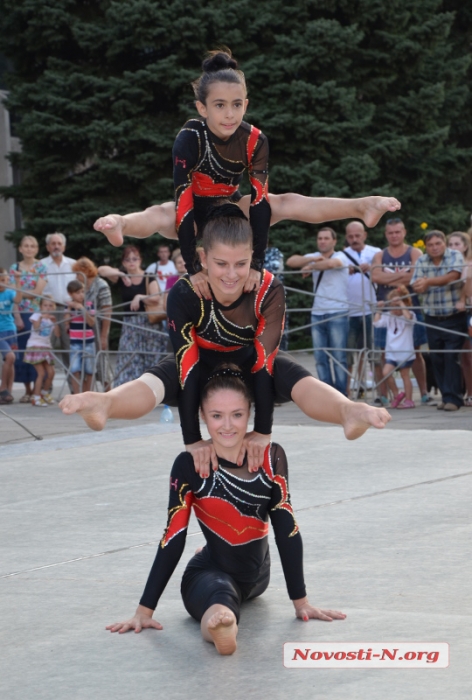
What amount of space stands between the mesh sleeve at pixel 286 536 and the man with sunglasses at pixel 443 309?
19.7ft

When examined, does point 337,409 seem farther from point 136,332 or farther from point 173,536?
point 136,332

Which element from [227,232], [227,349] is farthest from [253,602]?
[227,232]

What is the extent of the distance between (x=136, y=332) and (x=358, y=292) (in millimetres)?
2531

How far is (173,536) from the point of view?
4133mm

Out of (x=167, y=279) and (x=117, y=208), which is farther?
(x=117, y=208)

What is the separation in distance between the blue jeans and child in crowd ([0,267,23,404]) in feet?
11.0

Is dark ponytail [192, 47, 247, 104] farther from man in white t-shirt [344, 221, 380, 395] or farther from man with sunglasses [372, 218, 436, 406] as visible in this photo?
man in white t-shirt [344, 221, 380, 395]

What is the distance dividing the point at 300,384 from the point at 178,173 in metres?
1.19

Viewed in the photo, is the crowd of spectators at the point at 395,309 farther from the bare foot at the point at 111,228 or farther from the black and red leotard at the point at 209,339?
the bare foot at the point at 111,228

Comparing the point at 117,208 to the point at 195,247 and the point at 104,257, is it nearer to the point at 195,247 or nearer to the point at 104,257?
the point at 104,257

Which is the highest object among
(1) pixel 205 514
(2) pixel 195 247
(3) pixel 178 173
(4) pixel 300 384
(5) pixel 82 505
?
(3) pixel 178 173

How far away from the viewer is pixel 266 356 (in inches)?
176

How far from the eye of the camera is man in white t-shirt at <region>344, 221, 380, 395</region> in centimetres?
1095

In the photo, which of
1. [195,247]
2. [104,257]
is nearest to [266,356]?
[195,247]
